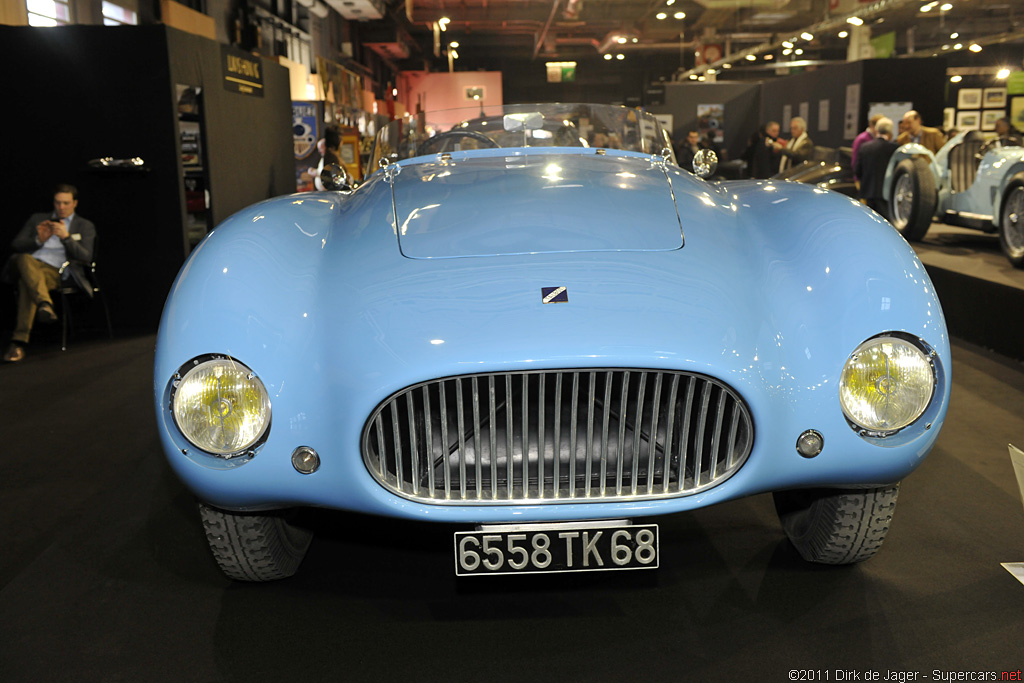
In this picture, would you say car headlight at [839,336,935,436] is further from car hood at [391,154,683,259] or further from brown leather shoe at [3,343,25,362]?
brown leather shoe at [3,343,25,362]

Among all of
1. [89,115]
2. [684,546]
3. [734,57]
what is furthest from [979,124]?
[684,546]

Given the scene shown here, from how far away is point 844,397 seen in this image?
1912 millimetres

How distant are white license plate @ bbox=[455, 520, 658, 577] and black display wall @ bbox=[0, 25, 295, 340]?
5.37 m

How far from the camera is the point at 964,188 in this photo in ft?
26.0

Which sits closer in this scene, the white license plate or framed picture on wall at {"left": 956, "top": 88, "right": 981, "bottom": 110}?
the white license plate

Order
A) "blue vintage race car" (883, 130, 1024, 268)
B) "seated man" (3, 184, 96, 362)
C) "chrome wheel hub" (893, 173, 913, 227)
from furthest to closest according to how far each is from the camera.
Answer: "chrome wheel hub" (893, 173, 913, 227), "blue vintage race car" (883, 130, 1024, 268), "seated man" (3, 184, 96, 362)

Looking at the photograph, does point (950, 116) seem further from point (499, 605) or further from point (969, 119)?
point (499, 605)

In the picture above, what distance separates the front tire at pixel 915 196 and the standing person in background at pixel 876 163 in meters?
0.67

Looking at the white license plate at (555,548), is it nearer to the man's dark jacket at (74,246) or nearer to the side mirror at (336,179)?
the side mirror at (336,179)

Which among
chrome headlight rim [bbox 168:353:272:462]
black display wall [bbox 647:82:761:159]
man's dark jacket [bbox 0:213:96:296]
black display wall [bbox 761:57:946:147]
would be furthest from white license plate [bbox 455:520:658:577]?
black display wall [bbox 647:82:761:159]

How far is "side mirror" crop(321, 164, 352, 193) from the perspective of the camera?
340 centimetres

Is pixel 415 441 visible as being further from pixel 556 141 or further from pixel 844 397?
pixel 556 141

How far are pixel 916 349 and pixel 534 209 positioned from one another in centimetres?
99

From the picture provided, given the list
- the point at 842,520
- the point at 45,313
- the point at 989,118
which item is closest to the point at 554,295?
the point at 842,520
